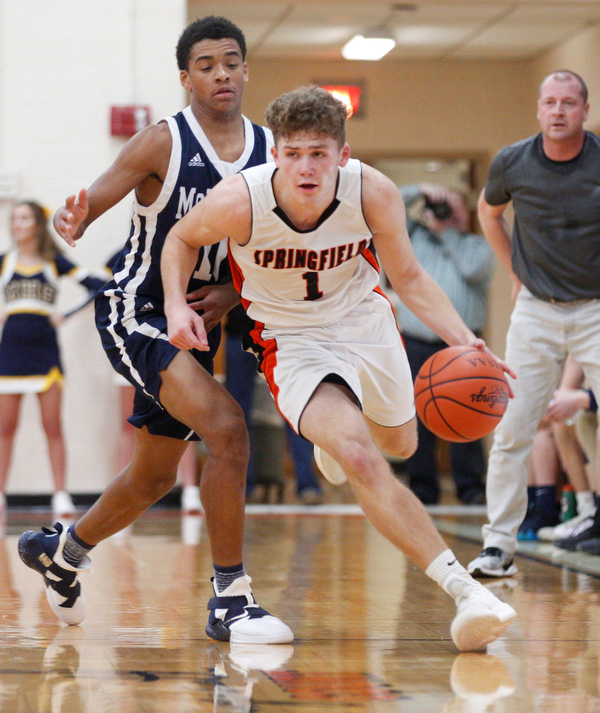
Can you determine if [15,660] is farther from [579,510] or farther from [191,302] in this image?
[579,510]

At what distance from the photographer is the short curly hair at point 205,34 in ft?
10.2

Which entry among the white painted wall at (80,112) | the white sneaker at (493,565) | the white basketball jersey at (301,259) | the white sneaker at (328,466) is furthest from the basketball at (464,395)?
the white painted wall at (80,112)

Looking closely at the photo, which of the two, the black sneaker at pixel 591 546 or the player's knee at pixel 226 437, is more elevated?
the player's knee at pixel 226 437

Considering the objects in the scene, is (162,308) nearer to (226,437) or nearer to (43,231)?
(226,437)

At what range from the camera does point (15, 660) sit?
2623 millimetres

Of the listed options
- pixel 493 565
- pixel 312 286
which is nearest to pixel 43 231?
pixel 493 565

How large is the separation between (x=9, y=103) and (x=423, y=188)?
9.32ft

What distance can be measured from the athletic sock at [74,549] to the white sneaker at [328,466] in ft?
2.73

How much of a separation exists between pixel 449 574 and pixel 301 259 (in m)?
0.92

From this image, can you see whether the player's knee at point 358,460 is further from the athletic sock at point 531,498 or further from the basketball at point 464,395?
the athletic sock at point 531,498

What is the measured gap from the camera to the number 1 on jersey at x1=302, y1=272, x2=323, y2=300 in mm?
2922

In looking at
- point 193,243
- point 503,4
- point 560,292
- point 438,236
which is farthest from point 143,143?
point 503,4

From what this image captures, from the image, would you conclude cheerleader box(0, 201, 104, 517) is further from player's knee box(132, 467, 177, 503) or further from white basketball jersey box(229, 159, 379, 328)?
white basketball jersey box(229, 159, 379, 328)

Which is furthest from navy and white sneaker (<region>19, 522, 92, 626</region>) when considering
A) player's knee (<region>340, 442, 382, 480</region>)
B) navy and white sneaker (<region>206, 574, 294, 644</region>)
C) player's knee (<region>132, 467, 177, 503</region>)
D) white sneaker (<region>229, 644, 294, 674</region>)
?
player's knee (<region>340, 442, 382, 480</region>)
